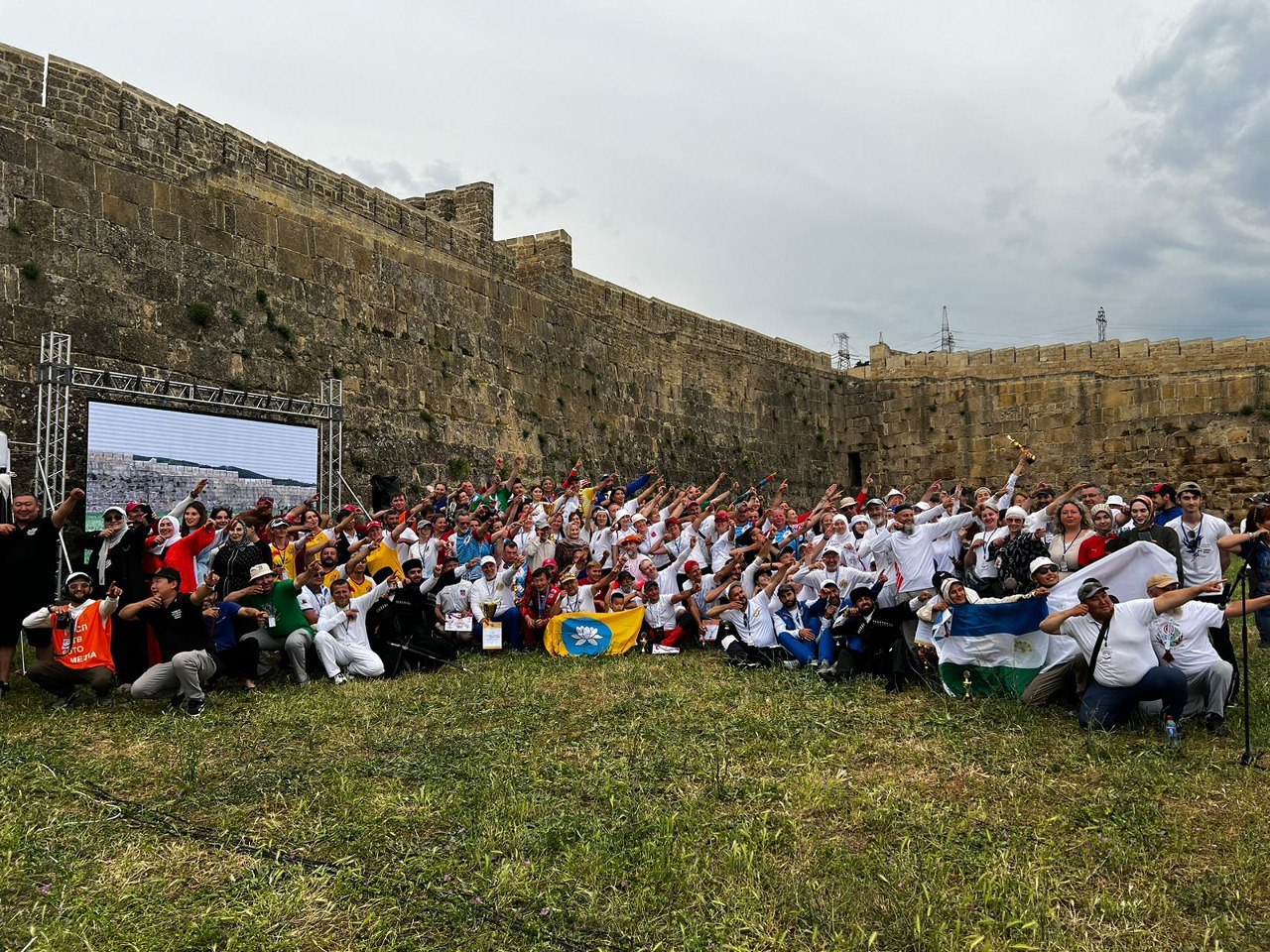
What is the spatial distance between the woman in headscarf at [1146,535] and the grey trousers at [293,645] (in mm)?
6599

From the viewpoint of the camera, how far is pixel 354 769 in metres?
5.96

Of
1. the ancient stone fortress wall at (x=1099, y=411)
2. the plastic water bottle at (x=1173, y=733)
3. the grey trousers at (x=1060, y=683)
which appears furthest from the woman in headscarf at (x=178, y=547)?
the ancient stone fortress wall at (x=1099, y=411)

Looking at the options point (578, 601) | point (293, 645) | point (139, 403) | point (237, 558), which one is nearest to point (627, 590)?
point (578, 601)

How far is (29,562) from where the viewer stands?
26.2 ft

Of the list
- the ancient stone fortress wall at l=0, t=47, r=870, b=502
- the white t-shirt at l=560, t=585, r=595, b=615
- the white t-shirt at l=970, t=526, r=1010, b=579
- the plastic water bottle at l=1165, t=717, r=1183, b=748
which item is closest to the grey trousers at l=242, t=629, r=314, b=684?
the white t-shirt at l=560, t=585, r=595, b=615

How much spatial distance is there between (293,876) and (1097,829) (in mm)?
3807

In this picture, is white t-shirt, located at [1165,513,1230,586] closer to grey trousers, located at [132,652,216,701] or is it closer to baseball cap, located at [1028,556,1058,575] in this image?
baseball cap, located at [1028,556,1058,575]

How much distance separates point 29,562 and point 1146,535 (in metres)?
8.79

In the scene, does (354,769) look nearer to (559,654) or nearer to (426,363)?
(559,654)

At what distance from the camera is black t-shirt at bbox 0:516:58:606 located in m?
7.93

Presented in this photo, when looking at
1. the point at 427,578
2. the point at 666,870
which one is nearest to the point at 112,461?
the point at 427,578

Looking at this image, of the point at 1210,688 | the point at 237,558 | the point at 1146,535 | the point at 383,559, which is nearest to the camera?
the point at 1210,688

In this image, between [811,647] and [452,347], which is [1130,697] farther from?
[452,347]

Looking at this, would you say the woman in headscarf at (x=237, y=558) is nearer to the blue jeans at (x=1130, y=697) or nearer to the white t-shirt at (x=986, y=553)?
the white t-shirt at (x=986, y=553)
